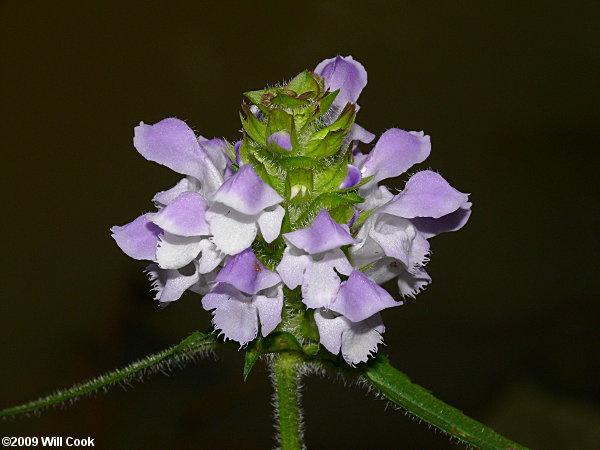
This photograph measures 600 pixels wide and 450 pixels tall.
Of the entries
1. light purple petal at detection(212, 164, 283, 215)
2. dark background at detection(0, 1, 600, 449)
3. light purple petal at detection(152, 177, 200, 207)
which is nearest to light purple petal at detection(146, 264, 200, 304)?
light purple petal at detection(152, 177, 200, 207)

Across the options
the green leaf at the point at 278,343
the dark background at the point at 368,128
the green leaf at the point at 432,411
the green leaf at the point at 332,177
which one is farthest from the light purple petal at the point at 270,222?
the dark background at the point at 368,128

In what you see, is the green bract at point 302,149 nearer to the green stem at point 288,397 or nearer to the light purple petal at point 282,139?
the light purple petal at point 282,139

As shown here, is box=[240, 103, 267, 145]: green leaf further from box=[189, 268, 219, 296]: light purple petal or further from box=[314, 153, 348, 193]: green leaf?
box=[189, 268, 219, 296]: light purple petal

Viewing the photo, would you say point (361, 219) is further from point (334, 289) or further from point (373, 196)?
point (334, 289)

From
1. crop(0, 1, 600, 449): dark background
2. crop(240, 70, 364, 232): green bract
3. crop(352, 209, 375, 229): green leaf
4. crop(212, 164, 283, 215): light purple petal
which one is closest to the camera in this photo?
crop(212, 164, 283, 215): light purple petal

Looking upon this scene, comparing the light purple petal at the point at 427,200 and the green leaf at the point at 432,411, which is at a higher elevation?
the light purple petal at the point at 427,200

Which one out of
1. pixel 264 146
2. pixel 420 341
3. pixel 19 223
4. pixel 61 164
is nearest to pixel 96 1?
pixel 61 164
